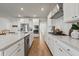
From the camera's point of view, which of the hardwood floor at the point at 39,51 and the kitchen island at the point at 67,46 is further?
the hardwood floor at the point at 39,51

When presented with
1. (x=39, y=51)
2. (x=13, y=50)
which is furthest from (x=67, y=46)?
(x=39, y=51)

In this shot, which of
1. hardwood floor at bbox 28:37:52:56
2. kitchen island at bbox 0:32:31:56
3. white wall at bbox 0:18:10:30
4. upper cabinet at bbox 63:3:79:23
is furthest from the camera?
hardwood floor at bbox 28:37:52:56

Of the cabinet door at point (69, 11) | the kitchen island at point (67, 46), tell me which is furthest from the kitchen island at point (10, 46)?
the cabinet door at point (69, 11)

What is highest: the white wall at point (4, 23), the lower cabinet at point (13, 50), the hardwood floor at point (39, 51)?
the white wall at point (4, 23)

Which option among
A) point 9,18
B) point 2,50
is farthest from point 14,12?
point 2,50

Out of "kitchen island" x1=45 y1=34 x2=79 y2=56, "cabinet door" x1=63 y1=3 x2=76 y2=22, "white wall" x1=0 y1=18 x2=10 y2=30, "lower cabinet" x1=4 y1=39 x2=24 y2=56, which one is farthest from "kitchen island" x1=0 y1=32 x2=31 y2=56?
"cabinet door" x1=63 y1=3 x2=76 y2=22

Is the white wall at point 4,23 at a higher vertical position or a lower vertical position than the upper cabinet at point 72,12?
lower

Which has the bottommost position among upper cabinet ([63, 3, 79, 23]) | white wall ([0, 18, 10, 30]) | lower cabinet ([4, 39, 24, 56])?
lower cabinet ([4, 39, 24, 56])

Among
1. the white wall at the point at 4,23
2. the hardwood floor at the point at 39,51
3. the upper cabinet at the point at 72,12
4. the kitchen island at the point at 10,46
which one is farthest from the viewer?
the hardwood floor at the point at 39,51

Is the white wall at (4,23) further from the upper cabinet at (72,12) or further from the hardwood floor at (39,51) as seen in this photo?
the upper cabinet at (72,12)

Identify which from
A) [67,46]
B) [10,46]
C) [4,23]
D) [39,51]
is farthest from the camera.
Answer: [39,51]

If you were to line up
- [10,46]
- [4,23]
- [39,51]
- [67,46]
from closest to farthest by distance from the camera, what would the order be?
[10,46]
[67,46]
[4,23]
[39,51]

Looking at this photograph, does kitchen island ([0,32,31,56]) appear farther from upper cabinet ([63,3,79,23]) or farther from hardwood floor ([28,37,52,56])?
upper cabinet ([63,3,79,23])

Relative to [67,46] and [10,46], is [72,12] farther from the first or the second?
[10,46]
